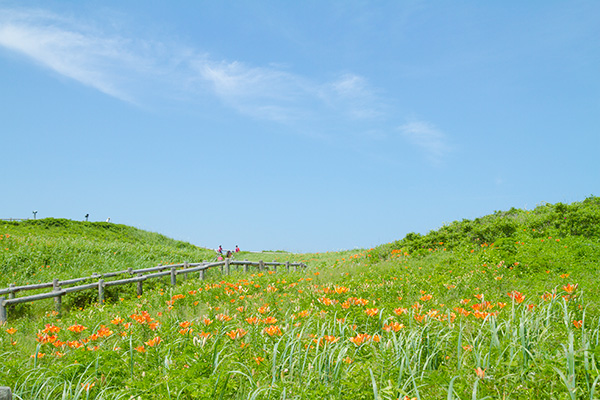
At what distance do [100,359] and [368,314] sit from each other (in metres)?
2.95

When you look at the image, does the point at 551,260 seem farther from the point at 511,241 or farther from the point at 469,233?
the point at 469,233

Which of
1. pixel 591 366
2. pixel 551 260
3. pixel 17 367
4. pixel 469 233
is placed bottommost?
pixel 17 367

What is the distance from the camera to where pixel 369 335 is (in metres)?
4.56

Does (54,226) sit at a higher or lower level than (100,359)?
higher

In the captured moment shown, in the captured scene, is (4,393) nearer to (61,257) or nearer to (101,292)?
(101,292)

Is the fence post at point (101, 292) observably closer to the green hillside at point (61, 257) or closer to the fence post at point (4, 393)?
the green hillside at point (61, 257)

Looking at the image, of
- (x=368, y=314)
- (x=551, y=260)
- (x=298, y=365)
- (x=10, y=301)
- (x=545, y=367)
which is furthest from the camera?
(x=551, y=260)

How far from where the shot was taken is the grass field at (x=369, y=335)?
11.2 feet

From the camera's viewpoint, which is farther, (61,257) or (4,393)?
(61,257)

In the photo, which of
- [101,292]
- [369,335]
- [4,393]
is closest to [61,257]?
[101,292]

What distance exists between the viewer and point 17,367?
14.5ft

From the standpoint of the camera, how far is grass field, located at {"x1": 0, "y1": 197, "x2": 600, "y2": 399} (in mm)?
3412

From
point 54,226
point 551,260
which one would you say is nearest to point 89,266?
point 54,226

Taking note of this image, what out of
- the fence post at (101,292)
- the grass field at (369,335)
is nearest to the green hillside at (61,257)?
the fence post at (101,292)
